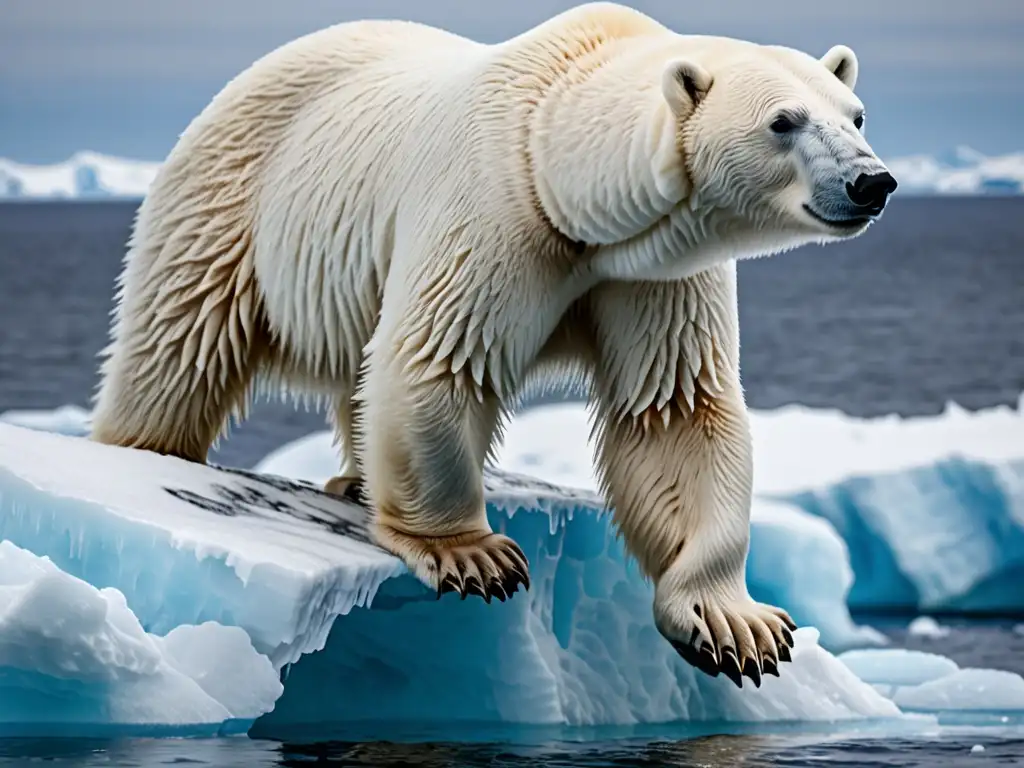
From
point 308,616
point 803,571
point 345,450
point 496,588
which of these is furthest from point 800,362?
point 308,616

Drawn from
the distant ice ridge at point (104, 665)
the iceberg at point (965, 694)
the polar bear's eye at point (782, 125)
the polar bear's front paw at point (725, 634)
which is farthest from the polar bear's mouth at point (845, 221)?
the iceberg at point (965, 694)

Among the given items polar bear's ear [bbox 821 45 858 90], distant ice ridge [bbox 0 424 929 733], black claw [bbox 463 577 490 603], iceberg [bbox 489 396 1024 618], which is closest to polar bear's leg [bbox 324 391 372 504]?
distant ice ridge [bbox 0 424 929 733]

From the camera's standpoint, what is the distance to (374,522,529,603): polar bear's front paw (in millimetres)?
4242

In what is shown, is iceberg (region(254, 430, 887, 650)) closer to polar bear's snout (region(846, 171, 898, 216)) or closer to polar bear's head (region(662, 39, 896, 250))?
polar bear's head (region(662, 39, 896, 250))

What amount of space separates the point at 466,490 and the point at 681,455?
505mm

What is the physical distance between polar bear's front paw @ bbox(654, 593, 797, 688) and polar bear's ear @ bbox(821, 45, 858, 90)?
1182 millimetres

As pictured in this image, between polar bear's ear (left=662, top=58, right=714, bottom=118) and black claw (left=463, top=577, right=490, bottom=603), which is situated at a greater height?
polar bear's ear (left=662, top=58, right=714, bottom=118)

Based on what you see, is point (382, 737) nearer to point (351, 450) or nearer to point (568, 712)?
point (568, 712)

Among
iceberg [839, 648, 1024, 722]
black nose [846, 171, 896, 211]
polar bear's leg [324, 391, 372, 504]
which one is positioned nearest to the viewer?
black nose [846, 171, 896, 211]

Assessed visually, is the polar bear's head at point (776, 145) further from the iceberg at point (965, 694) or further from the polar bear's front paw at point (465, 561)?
the iceberg at point (965, 694)

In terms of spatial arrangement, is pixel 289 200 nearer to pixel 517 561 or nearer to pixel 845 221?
pixel 517 561

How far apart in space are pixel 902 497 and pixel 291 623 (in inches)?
244

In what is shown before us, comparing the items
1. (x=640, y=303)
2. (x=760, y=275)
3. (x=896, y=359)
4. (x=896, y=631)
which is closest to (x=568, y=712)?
(x=640, y=303)

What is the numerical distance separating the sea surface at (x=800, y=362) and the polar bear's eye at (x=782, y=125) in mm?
1396
